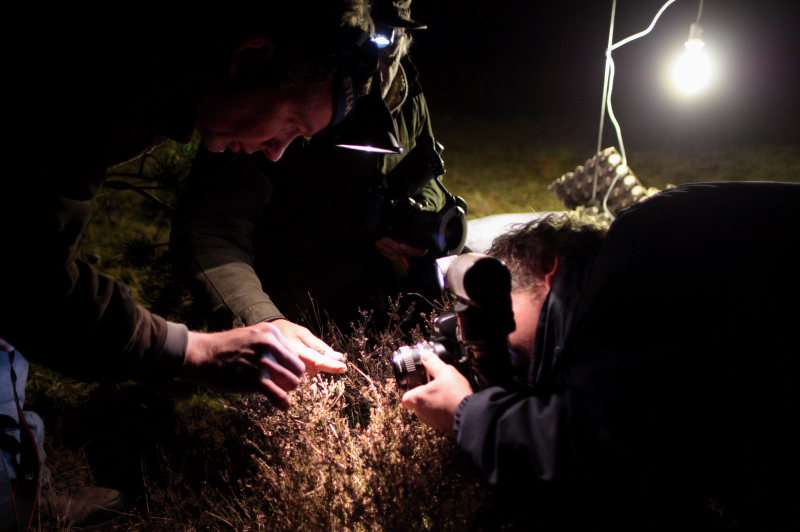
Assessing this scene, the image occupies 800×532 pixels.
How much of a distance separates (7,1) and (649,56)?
1037 cm

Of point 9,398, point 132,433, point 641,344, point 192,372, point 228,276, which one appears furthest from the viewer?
point 132,433

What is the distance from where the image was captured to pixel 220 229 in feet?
8.36

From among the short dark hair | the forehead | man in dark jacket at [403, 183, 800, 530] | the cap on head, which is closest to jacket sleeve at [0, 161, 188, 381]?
the forehead

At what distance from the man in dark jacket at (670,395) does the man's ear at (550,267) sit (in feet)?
0.77

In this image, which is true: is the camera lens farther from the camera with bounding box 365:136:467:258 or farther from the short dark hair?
the camera with bounding box 365:136:467:258

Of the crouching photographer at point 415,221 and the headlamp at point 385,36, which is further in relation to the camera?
the crouching photographer at point 415,221

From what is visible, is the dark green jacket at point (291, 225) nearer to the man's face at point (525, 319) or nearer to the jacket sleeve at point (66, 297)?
the jacket sleeve at point (66, 297)

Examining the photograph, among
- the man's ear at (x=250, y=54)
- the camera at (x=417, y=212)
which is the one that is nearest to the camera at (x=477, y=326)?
the camera at (x=417, y=212)

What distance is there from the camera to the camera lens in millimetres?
1714

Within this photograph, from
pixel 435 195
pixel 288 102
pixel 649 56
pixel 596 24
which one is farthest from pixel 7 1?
pixel 596 24

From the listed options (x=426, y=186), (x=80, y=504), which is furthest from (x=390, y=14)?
(x=80, y=504)

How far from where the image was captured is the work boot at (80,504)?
7.59ft

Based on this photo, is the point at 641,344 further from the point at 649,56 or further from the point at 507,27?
the point at 507,27

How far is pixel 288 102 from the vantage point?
1620mm
